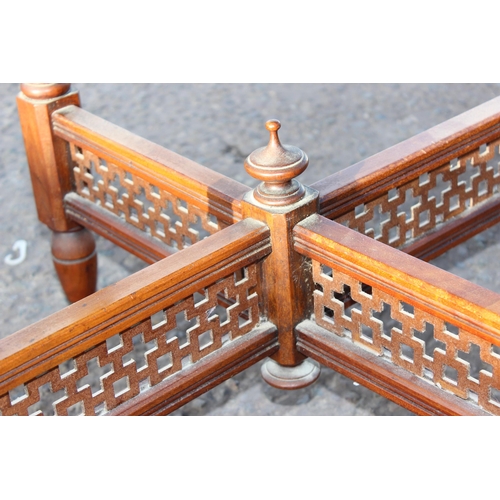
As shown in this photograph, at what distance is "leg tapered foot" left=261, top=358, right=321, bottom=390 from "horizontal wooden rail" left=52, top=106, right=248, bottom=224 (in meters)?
0.48

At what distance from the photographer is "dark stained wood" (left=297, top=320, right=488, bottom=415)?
2.54 m

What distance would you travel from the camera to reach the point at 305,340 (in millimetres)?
2861

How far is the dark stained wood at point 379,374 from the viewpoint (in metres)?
2.54

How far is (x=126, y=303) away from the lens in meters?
2.45

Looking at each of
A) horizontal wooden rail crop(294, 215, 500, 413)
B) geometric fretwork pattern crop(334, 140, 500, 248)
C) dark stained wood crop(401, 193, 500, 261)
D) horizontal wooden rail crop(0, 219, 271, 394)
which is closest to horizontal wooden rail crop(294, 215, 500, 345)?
horizontal wooden rail crop(294, 215, 500, 413)

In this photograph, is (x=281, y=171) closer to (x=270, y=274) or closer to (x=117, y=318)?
(x=270, y=274)

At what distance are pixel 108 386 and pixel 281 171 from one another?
2.27 ft

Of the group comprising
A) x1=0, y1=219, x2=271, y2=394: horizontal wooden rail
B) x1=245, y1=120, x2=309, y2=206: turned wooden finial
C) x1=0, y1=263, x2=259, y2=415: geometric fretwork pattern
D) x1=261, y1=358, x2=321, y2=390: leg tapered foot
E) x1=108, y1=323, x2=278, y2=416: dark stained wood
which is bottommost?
x1=261, y1=358, x2=321, y2=390: leg tapered foot

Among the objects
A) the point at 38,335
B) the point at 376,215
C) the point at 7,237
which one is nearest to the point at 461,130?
the point at 38,335

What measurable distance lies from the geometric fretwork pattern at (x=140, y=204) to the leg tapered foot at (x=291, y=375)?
45cm

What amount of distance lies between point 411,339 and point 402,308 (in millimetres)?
89

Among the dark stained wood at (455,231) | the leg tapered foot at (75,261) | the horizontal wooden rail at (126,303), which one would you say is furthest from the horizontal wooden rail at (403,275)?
the leg tapered foot at (75,261)

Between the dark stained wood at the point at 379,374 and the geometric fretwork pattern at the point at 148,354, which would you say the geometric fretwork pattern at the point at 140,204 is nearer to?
the geometric fretwork pattern at the point at 148,354

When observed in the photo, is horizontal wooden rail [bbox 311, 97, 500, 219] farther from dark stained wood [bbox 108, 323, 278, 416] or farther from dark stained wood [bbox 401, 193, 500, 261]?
dark stained wood [bbox 108, 323, 278, 416]
